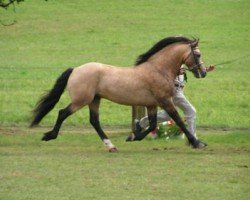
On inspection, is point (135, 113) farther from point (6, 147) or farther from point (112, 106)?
point (112, 106)

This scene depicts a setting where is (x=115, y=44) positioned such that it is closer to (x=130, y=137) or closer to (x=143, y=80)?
(x=130, y=137)

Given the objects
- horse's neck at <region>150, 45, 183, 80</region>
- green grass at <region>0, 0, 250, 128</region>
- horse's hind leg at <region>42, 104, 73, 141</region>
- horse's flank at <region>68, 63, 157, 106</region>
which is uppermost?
horse's neck at <region>150, 45, 183, 80</region>

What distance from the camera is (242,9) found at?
46344 millimetres

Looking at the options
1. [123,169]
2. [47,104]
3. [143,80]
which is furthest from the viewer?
[47,104]

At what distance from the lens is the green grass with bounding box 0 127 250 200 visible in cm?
1144

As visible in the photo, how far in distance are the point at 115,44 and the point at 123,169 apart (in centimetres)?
2445

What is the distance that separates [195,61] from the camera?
51.5ft

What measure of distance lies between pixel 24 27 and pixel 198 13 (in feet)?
28.1

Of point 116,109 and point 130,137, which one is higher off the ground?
point 130,137

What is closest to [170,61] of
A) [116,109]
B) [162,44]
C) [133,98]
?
[162,44]

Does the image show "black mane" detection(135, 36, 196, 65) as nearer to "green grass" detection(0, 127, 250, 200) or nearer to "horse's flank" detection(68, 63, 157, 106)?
"horse's flank" detection(68, 63, 157, 106)

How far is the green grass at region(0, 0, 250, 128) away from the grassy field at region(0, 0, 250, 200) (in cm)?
4

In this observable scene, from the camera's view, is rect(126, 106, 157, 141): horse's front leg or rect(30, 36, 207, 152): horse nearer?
rect(30, 36, 207, 152): horse

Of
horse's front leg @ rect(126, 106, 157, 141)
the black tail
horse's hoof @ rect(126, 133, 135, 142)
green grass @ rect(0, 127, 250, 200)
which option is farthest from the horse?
horse's hoof @ rect(126, 133, 135, 142)
